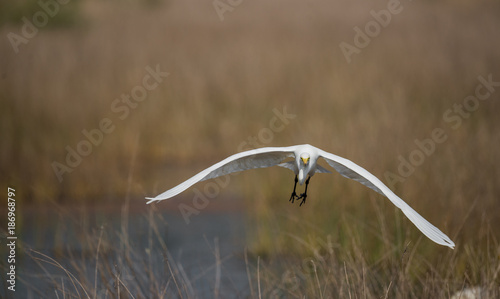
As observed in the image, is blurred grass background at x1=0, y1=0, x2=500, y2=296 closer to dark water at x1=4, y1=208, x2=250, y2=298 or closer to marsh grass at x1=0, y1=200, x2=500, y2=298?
marsh grass at x1=0, y1=200, x2=500, y2=298

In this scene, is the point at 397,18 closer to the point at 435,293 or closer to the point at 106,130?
the point at 106,130

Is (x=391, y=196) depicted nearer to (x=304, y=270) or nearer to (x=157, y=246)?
(x=304, y=270)

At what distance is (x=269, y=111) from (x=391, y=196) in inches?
221

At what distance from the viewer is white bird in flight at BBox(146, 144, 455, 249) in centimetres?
151

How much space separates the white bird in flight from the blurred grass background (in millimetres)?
1382

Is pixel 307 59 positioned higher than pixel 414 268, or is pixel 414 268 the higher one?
pixel 307 59

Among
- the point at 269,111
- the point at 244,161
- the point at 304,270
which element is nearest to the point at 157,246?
the point at 304,270

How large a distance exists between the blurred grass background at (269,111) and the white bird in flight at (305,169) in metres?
1.38

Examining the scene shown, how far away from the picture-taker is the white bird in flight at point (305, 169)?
1514mm

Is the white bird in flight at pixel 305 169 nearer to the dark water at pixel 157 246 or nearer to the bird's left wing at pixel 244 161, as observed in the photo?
the bird's left wing at pixel 244 161

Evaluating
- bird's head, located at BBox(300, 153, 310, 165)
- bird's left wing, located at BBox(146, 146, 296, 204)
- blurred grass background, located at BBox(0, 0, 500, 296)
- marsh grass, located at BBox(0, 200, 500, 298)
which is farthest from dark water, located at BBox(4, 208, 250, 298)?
bird's head, located at BBox(300, 153, 310, 165)

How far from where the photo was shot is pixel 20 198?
534 cm

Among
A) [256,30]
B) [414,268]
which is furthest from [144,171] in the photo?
[256,30]

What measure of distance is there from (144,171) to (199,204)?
2.55 feet
